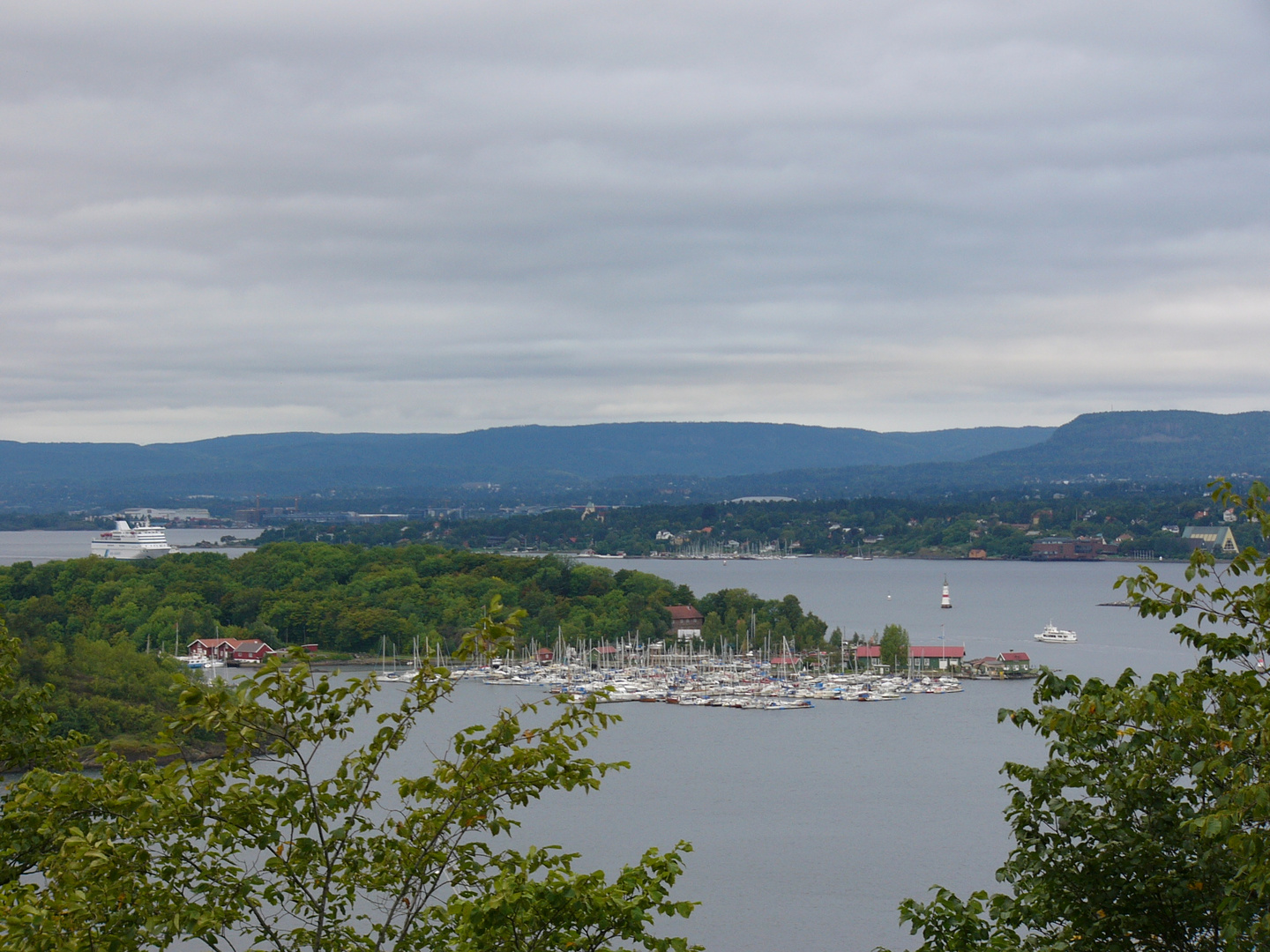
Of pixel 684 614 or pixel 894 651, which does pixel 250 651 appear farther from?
pixel 894 651

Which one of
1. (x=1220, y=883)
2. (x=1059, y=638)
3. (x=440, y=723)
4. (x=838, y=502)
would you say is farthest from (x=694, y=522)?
(x=1220, y=883)

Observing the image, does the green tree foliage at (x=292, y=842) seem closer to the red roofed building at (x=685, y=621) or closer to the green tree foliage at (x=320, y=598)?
the green tree foliage at (x=320, y=598)

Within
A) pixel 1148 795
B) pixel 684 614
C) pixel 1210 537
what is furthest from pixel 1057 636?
pixel 1210 537

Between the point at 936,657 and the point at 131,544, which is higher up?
the point at 131,544

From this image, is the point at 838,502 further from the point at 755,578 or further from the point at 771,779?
the point at 771,779

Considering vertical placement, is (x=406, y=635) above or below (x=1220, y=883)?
below

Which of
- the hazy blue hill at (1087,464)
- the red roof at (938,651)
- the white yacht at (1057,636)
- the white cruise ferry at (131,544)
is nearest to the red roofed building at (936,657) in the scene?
the red roof at (938,651)
